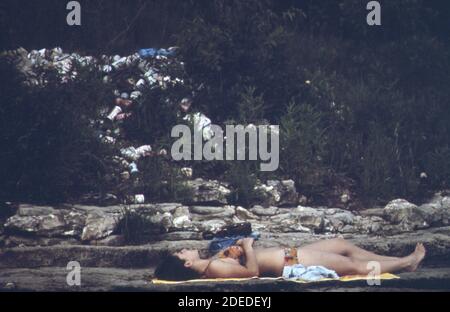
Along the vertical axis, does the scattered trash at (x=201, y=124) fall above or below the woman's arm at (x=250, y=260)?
above

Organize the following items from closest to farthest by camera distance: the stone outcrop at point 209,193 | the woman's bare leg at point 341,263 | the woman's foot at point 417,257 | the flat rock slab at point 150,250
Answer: the woman's bare leg at point 341,263
the flat rock slab at point 150,250
the woman's foot at point 417,257
the stone outcrop at point 209,193

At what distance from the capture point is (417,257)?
25.8ft

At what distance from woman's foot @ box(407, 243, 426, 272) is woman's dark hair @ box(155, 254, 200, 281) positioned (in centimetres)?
236

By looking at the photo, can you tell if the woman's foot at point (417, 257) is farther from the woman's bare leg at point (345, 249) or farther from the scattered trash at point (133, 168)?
the scattered trash at point (133, 168)

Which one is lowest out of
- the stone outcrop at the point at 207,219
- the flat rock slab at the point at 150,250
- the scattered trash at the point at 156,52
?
the flat rock slab at the point at 150,250

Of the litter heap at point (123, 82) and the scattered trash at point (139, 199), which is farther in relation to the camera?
the litter heap at point (123, 82)

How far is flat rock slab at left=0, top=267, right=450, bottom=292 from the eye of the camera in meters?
6.97

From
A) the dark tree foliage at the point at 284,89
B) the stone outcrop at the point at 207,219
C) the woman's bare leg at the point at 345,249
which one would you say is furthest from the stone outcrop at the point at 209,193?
the woman's bare leg at the point at 345,249

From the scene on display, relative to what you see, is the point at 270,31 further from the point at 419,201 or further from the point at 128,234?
the point at 128,234

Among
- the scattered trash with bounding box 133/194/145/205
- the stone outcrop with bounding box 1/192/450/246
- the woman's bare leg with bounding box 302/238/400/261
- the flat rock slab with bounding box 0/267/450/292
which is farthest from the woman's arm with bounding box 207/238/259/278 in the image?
the scattered trash with bounding box 133/194/145/205

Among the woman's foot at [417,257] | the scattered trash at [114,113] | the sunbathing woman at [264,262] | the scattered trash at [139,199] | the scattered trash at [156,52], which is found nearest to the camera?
the sunbathing woman at [264,262]

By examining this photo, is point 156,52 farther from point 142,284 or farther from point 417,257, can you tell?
point 417,257

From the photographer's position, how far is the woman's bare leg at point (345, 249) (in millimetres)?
7617

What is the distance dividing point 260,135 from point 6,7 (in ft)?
14.0
